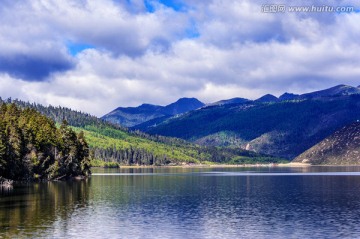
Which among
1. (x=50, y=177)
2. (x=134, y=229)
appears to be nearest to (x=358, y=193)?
(x=134, y=229)

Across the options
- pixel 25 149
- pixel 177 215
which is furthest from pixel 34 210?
pixel 25 149

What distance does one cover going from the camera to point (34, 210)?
318 feet

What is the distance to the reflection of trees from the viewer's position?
74.9m

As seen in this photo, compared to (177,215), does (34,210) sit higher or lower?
higher

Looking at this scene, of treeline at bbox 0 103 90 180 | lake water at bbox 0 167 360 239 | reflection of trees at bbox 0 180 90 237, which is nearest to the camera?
lake water at bbox 0 167 360 239

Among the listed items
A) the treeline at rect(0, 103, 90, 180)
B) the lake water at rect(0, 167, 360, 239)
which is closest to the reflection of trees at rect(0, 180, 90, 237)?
the lake water at rect(0, 167, 360, 239)

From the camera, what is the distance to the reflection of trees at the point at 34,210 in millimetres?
74938

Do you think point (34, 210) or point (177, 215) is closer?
point (177, 215)

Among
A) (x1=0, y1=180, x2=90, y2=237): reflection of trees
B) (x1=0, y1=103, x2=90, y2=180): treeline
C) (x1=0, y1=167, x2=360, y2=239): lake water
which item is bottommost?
(x1=0, y1=167, x2=360, y2=239): lake water

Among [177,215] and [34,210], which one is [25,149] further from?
[177,215]

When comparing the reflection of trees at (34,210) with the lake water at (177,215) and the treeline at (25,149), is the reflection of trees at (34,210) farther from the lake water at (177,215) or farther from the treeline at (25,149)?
the treeline at (25,149)

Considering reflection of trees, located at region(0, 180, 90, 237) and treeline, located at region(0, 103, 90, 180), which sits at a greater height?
treeline, located at region(0, 103, 90, 180)

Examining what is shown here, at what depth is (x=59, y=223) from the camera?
81375 millimetres

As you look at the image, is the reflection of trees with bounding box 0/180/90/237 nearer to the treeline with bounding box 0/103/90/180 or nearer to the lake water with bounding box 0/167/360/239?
the lake water with bounding box 0/167/360/239
